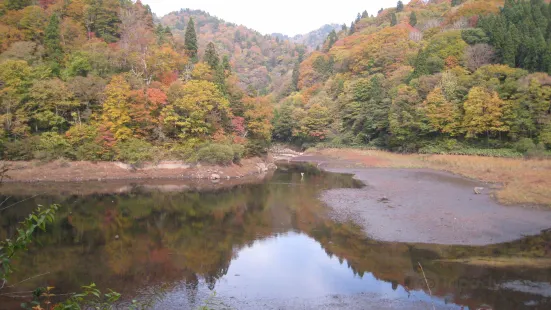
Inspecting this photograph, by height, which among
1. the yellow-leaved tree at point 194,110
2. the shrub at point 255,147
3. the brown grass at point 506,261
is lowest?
the brown grass at point 506,261

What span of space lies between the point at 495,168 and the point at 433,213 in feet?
61.1

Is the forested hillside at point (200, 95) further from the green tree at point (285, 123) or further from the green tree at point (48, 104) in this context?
the green tree at point (285, 123)

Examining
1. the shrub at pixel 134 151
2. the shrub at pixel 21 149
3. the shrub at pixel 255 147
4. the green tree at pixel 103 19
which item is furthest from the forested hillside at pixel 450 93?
the shrub at pixel 21 149

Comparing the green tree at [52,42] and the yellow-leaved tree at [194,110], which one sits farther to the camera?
the green tree at [52,42]

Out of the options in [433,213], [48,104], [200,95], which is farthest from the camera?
[200,95]

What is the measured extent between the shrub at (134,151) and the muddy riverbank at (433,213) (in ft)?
69.1

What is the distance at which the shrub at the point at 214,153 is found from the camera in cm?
4359

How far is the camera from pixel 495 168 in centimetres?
3972

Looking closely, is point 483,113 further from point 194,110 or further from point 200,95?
point 194,110

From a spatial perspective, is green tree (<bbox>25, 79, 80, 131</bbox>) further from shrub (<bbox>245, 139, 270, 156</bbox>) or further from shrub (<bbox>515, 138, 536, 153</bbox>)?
shrub (<bbox>515, 138, 536, 153</bbox>)

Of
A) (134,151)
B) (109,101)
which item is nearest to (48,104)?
(109,101)

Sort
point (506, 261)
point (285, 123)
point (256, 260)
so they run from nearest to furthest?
point (506, 261) < point (256, 260) < point (285, 123)

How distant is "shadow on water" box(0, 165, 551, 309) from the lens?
596 inches

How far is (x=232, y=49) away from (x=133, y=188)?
145m
